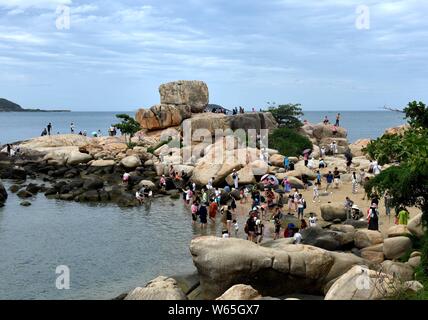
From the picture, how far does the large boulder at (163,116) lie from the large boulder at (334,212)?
3128 cm

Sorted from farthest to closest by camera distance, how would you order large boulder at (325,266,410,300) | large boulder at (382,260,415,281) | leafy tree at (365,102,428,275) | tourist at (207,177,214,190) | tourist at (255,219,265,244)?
tourist at (207,177,214,190), tourist at (255,219,265,244), large boulder at (382,260,415,281), leafy tree at (365,102,428,275), large boulder at (325,266,410,300)

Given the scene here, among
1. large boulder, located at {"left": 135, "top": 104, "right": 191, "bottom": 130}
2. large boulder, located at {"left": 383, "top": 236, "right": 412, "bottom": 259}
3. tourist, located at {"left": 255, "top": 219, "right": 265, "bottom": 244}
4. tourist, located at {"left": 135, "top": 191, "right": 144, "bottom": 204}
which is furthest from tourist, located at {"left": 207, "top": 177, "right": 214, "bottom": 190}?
large boulder, located at {"left": 135, "top": 104, "right": 191, "bottom": 130}

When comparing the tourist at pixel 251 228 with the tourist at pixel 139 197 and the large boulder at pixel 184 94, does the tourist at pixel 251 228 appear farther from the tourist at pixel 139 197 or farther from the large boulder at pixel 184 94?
the large boulder at pixel 184 94

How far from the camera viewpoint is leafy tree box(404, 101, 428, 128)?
56.6 ft

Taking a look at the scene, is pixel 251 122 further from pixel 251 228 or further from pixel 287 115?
pixel 251 228

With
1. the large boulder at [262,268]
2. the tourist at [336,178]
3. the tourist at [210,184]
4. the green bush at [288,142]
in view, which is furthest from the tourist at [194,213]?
the green bush at [288,142]

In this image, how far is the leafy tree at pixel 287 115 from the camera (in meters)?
56.3

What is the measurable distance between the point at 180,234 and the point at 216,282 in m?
9.70

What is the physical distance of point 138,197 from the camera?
33.7m

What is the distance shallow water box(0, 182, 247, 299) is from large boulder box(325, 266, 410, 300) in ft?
25.7

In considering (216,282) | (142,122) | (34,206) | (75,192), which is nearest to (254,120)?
(142,122)

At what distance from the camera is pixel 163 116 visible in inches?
2202

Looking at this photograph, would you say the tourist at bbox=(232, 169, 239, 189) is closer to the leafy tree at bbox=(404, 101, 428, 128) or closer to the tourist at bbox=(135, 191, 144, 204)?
the tourist at bbox=(135, 191, 144, 204)

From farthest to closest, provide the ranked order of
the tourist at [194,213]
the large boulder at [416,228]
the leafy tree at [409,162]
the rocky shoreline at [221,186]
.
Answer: the tourist at [194,213], the large boulder at [416,228], the rocky shoreline at [221,186], the leafy tree at [409,162]
